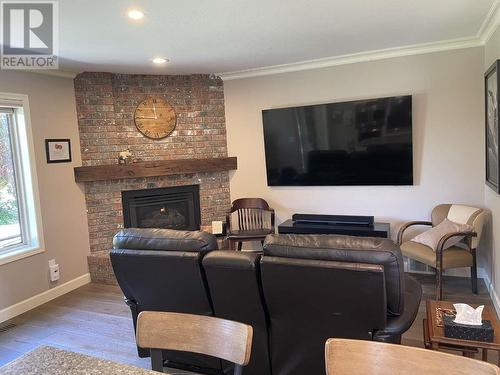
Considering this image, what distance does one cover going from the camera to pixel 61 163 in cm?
436

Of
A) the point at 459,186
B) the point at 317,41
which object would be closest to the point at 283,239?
the point at 317,41

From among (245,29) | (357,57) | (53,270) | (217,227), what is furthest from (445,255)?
(53,270)

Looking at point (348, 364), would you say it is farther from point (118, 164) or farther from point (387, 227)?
point (118, 164)

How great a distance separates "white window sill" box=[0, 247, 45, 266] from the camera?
3.71 m

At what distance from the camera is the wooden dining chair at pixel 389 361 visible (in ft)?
3.57

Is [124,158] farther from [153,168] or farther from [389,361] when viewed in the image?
[389,361]

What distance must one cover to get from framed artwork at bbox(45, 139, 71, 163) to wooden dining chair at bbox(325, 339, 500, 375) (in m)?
3.97

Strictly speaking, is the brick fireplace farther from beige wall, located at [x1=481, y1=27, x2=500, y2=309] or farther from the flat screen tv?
beige wall, located at [x1=481, y1=27, x2=500, y2=309]

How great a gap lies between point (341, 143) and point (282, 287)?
2.85m

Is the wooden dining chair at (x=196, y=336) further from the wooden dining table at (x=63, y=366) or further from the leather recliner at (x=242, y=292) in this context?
the leather recliner at (x=242, y=292)

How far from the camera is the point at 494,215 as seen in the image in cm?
353

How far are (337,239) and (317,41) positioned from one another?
7.71 ft

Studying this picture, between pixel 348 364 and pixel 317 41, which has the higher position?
pixel 317 41

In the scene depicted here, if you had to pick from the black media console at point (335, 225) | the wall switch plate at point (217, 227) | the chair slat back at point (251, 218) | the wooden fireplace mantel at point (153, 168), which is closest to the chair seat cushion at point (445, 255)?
the black media console at point (335, 225)
